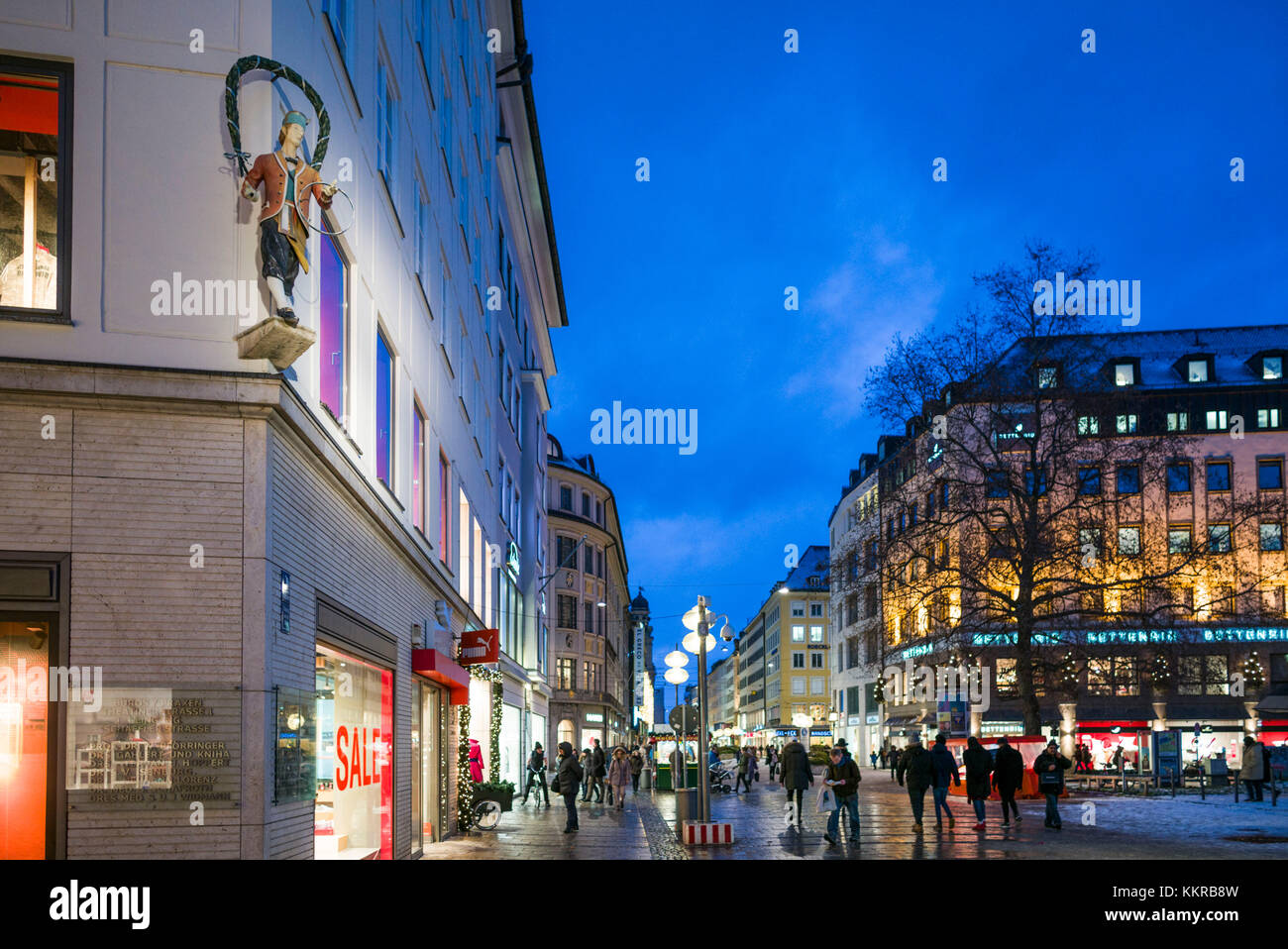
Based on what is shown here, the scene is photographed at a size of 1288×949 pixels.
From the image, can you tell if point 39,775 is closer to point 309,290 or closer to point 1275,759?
point 309,290

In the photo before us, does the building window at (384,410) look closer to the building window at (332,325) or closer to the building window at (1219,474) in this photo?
the building window at (332,325)

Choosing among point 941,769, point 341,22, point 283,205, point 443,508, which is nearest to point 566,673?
point 443,508

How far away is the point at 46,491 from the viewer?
33.5 ft

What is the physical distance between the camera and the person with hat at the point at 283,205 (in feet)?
35.8

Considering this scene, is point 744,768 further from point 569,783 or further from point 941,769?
point 941,769

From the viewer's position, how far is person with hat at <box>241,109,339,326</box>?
10.9m

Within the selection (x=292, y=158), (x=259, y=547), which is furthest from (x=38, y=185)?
(x=259, y=547)

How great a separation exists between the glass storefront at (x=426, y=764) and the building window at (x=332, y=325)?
Result: 23.2 ft

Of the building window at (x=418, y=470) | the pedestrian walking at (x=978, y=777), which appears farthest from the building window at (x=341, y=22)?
the pedestrian walking at (x=978, y=777)

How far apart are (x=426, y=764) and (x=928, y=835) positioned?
30.4ft

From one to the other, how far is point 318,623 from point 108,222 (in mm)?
4263

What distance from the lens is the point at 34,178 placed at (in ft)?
35.4

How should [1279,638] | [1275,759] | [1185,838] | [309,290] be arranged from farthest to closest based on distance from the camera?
[1279,638] < [1275,759] < [1185,838] < [309,290]
